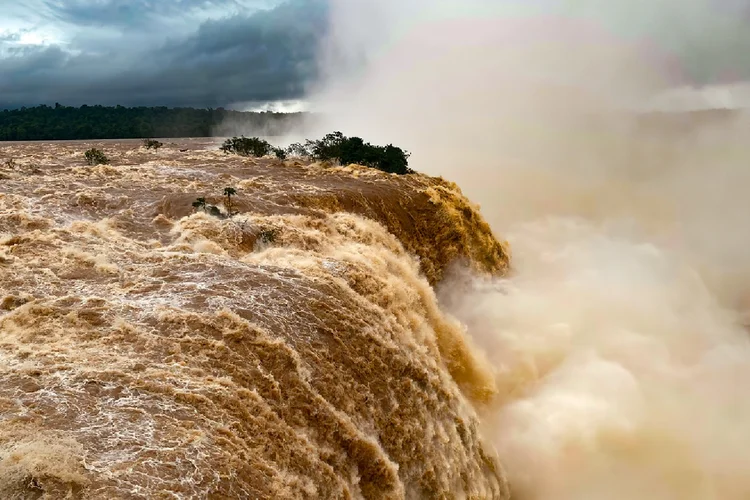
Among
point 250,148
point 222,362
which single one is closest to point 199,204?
point 222,362

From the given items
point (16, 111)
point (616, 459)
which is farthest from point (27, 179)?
point (16, 111)

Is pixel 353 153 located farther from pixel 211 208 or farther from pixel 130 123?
pixel 130 123

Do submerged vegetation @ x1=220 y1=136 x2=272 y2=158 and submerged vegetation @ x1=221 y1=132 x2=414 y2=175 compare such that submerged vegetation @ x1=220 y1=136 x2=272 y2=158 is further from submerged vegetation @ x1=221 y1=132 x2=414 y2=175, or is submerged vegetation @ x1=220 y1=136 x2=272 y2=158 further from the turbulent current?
the turbulent current

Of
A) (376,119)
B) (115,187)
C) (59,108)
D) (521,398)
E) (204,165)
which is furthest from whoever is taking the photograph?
(59,108)

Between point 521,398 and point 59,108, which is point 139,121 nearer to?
point 59,108

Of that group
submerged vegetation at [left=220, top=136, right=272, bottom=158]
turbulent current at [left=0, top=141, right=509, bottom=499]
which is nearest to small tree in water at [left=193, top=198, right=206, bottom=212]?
turbulent current at [left=0, top=141, right=509, bottom=499]

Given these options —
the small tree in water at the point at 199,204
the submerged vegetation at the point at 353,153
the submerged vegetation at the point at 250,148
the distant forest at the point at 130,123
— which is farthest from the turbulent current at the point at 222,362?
the distant forest at the point at 130,123
